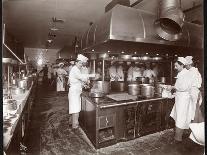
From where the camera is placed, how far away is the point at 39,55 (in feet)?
50.1

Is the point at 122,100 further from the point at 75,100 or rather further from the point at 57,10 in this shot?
the point at 57,10

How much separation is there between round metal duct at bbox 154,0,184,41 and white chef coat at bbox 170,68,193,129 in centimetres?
69

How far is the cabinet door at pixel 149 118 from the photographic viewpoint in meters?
3.28

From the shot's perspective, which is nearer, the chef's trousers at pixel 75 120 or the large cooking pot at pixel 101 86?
the large cooking pot at pixel 101 86

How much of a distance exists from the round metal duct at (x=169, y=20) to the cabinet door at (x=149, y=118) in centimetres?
120

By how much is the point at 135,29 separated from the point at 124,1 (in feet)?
1.76

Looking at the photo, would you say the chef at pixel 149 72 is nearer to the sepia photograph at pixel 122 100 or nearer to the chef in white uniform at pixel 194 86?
the sepia photograph at pixel 122 100

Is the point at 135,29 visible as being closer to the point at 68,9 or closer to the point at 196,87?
the point at 196,87

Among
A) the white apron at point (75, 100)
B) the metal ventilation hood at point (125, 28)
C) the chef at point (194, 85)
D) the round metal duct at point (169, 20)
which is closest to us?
the metal ventilation hood at point (125, 28)

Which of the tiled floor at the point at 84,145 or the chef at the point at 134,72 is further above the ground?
the chef at the point at 134,72

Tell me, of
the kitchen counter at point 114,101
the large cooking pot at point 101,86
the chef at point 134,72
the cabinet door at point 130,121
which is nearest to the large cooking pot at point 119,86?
the large cooking pot at point 101,86

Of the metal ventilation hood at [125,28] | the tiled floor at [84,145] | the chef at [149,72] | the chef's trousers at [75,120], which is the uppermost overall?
the metal ventilation hood at [125,28]

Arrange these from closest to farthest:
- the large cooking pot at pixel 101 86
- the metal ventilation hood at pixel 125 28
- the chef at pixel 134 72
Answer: the metal ventilation hood at pixel 125 28 < the large cooking pot at pixel 101 86 < the chef at pixel 134 72

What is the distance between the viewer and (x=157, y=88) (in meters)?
3.88
